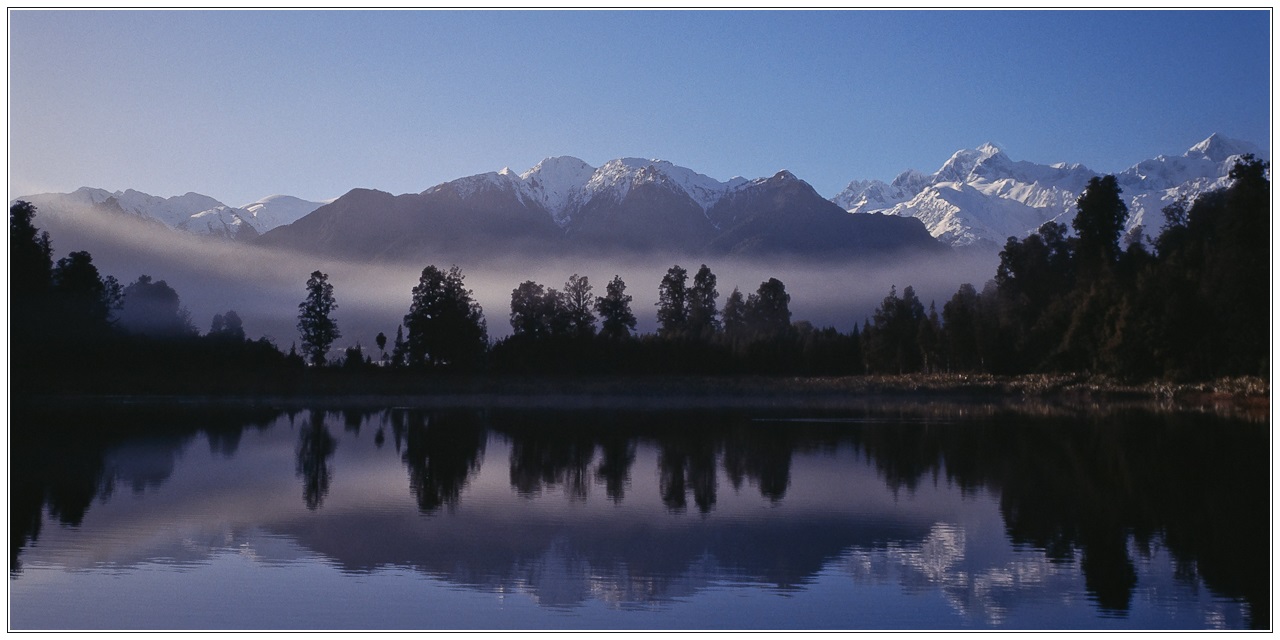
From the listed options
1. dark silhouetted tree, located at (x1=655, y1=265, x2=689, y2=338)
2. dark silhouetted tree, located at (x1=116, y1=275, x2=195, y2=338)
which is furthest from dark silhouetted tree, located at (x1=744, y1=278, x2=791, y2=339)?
dark silhouetted tree, located at (x1=116, y1=275, x2=195, y2=338)

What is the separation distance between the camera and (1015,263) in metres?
80.0

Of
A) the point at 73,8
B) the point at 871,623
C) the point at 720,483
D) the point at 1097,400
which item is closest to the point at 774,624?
the point at 871,623

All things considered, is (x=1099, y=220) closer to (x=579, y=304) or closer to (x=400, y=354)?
(x=579, y=304)

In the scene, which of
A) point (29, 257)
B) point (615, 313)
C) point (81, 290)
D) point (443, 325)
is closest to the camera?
point (29, 257)

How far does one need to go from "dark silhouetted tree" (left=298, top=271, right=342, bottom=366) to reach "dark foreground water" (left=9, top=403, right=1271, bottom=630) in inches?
2236

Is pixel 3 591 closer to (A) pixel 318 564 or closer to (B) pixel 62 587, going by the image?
(B) pixel 62 587

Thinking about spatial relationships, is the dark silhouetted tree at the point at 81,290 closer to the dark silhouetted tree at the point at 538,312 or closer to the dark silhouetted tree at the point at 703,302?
the dark silhouetted tree at the point at 538,312

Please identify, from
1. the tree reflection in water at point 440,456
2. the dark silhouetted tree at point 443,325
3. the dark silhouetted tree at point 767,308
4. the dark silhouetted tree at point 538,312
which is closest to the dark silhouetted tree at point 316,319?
the dark silhouetted tree at point 443,325

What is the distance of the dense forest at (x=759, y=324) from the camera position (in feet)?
146

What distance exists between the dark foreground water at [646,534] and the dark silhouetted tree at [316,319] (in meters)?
56.8

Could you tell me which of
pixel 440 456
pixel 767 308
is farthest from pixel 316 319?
pixel 440 456

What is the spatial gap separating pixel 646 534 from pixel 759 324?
94.1 meters

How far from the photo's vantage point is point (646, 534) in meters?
12.4

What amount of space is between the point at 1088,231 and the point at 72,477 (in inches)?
2796
